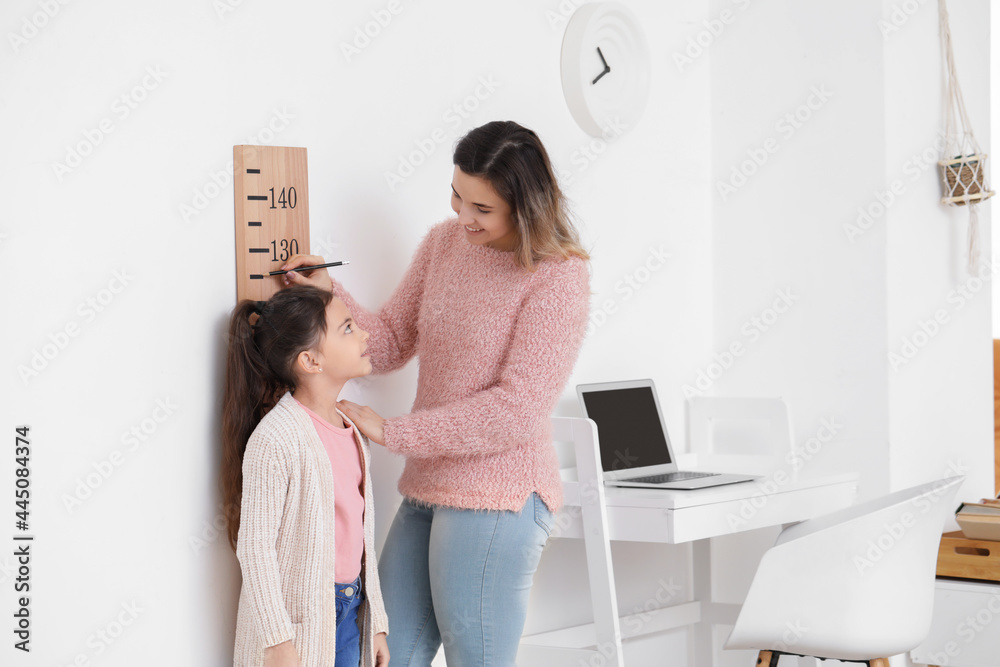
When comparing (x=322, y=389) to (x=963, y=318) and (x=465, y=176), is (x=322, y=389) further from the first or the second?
(x=963, y=318)

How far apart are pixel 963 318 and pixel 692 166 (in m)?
0.83

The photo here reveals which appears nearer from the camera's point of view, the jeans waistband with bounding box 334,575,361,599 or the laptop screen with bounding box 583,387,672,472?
the jeans waistband with bounding box 334,575,361,599

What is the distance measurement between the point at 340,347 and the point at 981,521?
1.71 metres

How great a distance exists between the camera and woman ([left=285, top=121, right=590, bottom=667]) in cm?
146

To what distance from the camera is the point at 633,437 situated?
226cm

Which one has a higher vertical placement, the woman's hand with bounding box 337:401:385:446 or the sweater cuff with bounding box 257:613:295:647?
the woman's hand with bounding box 337:401:385:446

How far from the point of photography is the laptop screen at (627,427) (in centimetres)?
220

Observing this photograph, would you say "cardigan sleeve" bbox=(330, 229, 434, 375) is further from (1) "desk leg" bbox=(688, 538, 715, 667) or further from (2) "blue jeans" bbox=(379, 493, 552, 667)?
(1) "desk leg" bbox=(688, 538, 715, 667)

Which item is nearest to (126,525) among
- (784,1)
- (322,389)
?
(322,389)

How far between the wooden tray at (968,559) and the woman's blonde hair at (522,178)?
4.81ft

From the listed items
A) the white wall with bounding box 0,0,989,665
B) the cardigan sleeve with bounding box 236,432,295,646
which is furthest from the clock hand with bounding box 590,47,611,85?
the cardigan sleeve with bounding box 236,432,295,646

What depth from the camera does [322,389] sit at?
142cm

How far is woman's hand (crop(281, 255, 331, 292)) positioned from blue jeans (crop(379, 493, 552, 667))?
0.41 m

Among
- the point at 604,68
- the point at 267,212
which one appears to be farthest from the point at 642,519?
the point at 604,68
